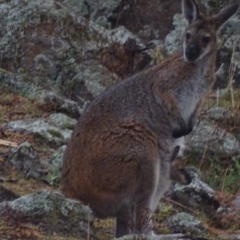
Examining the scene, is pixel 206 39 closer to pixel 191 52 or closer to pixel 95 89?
pixel 191 52

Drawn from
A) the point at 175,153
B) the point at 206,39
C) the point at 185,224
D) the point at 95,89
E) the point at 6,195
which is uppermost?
the point at 206,39

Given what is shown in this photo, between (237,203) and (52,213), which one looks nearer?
(52,213)

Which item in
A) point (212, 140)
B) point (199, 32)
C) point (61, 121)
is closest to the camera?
point (199, 32)

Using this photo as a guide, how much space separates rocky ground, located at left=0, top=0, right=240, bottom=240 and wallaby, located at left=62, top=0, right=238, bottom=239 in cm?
31

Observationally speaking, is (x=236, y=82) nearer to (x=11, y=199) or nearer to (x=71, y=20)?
(x=71, y=20)

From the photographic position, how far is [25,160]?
8.50 m

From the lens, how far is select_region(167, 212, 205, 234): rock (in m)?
7.71

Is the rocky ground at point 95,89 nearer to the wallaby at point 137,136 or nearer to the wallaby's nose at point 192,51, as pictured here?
the wallaby at point 137,136

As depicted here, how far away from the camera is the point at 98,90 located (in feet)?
35.3

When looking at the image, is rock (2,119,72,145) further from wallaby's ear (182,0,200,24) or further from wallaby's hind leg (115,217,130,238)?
wallaby's hind leg (115,217,130,238)

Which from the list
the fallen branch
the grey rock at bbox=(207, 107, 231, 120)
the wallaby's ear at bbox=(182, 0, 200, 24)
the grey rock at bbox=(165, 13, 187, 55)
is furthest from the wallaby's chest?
the grey rock at bbox=(165, 13, 187, 55)

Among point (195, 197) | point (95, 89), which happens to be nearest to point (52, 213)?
point (195, 197)

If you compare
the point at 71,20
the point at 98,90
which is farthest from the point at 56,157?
the point at 71,20

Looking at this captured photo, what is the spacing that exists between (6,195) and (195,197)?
1.89 metres
